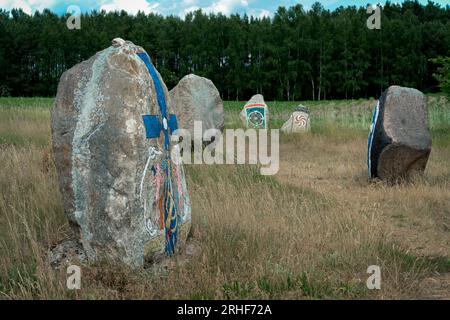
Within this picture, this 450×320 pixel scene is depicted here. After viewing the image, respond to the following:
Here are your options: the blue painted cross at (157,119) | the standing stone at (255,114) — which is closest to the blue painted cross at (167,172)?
the blue painted cross at (157,119)

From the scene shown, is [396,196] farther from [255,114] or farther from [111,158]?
[255,114]

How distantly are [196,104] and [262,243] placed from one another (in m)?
8.31

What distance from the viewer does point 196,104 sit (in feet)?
40.2

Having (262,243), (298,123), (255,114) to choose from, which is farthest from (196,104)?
(262,243)

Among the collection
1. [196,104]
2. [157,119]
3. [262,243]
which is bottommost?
[262,243]

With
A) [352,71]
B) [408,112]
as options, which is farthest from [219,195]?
[352,71]

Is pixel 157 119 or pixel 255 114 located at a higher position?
pixel 157 119

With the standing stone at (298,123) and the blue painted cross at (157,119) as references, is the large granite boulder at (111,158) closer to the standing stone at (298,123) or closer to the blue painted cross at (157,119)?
the blue painted cross at (157,119)

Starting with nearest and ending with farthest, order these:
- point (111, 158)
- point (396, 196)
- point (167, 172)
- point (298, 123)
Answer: point (111, 158), point (167, 172), point (396, 196), point (298, 123)

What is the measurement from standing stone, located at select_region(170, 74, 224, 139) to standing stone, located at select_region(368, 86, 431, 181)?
5168mm

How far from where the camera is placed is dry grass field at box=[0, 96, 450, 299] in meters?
3.41

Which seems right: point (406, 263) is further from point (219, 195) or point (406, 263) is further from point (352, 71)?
point (352, 71)

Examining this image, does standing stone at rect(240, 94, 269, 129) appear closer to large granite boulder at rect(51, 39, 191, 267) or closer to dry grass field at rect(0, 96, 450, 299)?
dry grass field at rect(0, 96, 450, 299)

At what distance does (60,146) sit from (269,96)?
48198 mm
